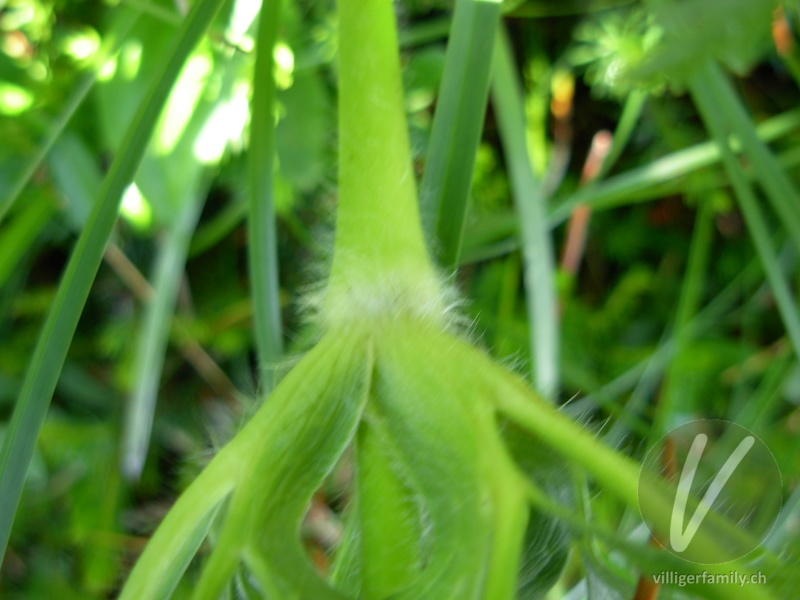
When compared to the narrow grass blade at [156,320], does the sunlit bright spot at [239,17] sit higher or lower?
higher

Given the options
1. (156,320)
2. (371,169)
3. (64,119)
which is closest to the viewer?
(371,169)

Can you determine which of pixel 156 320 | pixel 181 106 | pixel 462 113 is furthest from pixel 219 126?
pixel 462 113

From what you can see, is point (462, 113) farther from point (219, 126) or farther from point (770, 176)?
point (219, 126)

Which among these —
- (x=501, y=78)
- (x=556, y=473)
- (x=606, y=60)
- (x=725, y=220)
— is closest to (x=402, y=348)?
(x=556, y=473)

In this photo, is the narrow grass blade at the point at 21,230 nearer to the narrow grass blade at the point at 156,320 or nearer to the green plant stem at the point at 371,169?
the narrow grass blade at the point at 156,320

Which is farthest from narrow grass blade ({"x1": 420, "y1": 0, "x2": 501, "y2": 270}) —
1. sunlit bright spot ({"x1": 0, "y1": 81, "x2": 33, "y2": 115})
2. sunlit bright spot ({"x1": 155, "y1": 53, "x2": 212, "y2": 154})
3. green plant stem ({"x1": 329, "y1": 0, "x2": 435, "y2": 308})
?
sunlit bright spot ({"x1": 0, "y1": 81, "x2": 33, "y2": 115})

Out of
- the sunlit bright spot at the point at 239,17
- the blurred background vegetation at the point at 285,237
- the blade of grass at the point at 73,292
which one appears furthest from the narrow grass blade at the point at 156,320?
the blade of grass at the point at 73,292

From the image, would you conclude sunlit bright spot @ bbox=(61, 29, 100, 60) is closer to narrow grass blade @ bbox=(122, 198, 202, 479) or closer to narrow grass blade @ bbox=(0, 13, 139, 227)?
narrow grass blade @ bbox=(0, 13, 139, 227)
